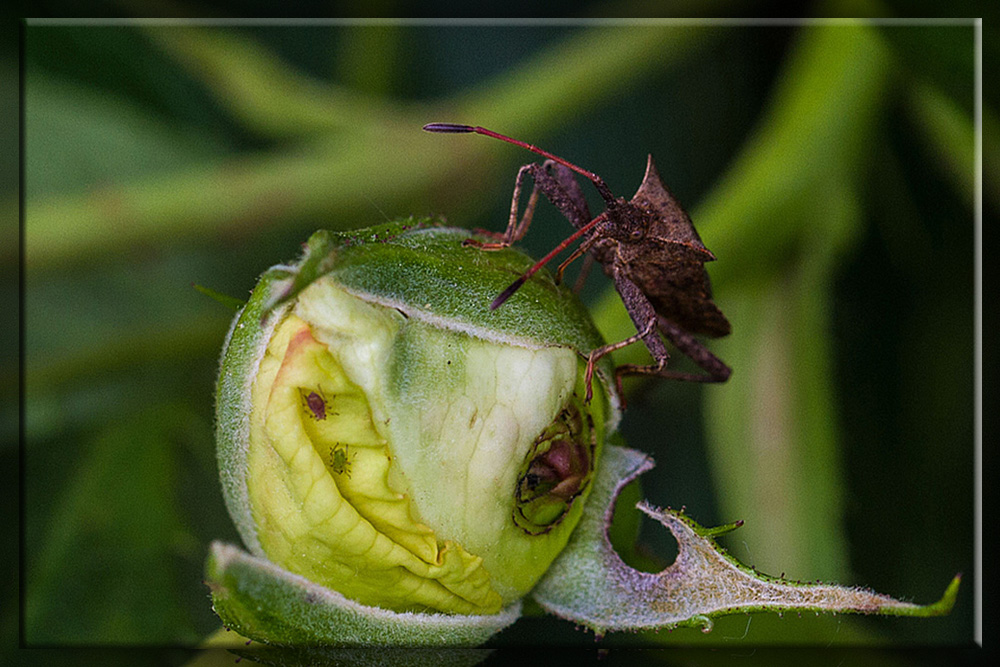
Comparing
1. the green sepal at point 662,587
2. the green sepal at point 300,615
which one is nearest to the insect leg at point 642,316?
the green sepal at point 662,587

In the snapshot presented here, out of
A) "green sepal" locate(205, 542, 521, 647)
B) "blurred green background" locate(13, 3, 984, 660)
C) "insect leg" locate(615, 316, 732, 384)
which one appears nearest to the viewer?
"green sepal" locate(205, 542, 521, 647)

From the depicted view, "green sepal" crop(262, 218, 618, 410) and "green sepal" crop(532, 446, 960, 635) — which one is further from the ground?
"green sepal" crop(262, 218, 618, 410)

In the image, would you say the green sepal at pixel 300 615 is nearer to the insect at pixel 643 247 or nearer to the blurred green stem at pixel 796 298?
the insect at pixel 643 247

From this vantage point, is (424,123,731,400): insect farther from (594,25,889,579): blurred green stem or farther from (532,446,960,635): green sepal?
(594,25,889,579): blurred green stem

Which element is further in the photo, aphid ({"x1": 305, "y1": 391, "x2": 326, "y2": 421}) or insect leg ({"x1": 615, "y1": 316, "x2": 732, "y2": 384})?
insect leg ({"x1": 615, "y1": 316, "x2": 732, "y2": 384})

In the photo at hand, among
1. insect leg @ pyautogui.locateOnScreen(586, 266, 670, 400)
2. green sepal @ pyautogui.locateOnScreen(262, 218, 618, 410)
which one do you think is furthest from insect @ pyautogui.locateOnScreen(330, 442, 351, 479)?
insect leg @ pyautogui.locateOnScreen(586, 266, 670, 400)

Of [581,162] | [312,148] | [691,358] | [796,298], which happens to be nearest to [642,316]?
[691,358]
